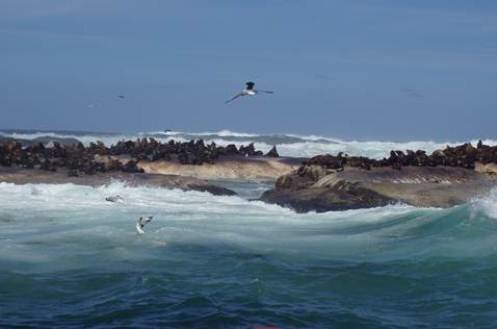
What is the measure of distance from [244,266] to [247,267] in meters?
0.08

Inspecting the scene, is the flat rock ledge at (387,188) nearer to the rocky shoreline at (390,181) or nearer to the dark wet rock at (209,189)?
the rocky shoreline at (390,181)

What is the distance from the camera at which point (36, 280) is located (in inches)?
484

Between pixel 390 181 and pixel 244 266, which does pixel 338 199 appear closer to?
pixel 390 181

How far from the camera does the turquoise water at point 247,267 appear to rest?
1052 cm

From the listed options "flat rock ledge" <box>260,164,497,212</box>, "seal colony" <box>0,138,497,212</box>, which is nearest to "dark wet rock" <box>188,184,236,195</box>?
"seal colony" <box>0,138,497,212</box>

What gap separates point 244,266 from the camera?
1310 centimetres

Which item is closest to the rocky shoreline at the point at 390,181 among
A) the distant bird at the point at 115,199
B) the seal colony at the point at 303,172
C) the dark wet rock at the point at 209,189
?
the seal colony at the point at 303,172

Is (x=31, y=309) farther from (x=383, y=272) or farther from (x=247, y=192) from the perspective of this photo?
(x=247, y=192)

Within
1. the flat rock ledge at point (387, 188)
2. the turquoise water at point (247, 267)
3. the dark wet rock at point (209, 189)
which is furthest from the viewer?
the dark wet rock at point (209, 189)

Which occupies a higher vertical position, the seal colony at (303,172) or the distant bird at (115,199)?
the seal colony at (303,172)

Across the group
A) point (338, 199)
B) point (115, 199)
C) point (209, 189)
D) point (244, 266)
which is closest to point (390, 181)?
point (338, 199)

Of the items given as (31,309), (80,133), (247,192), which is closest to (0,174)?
(247,192)

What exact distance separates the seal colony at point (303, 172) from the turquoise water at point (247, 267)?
0.62 m

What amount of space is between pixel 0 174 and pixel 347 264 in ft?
35.3
